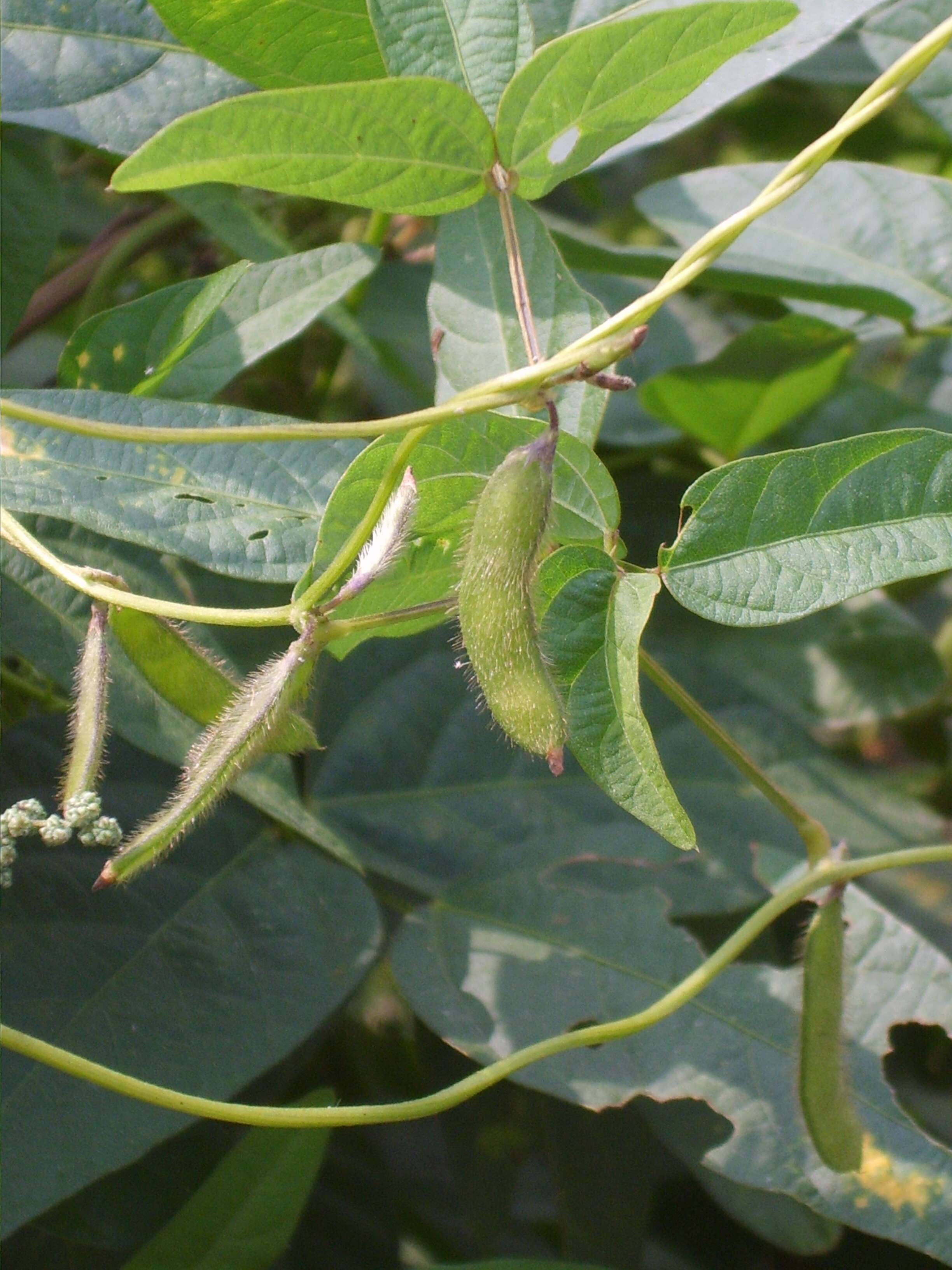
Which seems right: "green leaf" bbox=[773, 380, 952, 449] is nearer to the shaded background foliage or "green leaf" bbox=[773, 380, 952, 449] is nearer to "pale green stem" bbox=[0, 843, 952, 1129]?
the shaded background foliage

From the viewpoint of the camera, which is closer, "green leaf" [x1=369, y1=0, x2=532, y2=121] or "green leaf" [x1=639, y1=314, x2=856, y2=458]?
"green leaf" [x1=369, y1=0, x2=532, y2=121]

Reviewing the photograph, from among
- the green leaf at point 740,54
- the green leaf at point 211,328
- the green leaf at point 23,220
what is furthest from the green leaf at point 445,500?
the green leaf at point 23,220

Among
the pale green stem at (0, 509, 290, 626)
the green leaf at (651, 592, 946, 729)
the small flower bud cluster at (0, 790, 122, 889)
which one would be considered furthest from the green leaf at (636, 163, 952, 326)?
the small flower bud cluster at (0, 790, 122, 889)

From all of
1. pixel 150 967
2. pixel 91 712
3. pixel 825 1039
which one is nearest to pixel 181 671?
pixel 91 712

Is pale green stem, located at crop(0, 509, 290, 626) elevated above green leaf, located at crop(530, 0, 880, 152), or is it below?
below

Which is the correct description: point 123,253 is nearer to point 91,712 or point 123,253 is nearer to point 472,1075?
point 91,712

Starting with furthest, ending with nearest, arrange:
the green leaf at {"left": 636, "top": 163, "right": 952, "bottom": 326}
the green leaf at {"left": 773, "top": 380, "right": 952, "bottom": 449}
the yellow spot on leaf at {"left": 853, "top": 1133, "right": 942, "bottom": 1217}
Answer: the green leaf at {"left": 773, "top": 380, "right": 952, "bottom": 449}, the green leaf at {"left": 636, "top": 163, "right": 952, "bottom": 326}, the yellow spot on leaf at {"left": 853, "top": 1133, "right": 942, "bottom": 1217}

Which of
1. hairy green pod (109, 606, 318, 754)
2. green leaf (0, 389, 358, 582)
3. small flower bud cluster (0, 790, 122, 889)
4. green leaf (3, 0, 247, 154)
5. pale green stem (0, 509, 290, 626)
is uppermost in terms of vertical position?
green leaf (3, 0, 247, 154)

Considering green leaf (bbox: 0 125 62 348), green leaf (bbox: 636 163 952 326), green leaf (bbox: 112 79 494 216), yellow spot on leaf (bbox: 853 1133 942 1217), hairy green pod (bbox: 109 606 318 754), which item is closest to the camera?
green leaf (bbox: 112 79 494 216)
